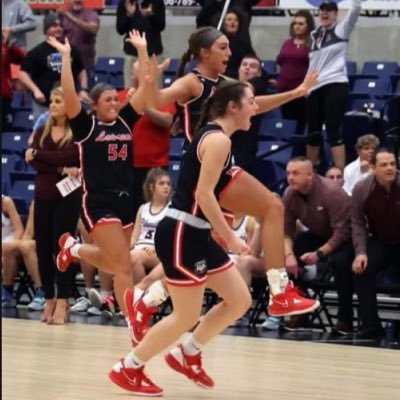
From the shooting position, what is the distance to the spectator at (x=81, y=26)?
14.7 m

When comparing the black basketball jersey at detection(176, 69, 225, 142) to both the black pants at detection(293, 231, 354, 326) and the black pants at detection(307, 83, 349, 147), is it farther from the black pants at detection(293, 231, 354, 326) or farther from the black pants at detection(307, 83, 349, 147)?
the black pants at detection(307, 83, 349, 147)

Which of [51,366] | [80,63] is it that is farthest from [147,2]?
[51,366]

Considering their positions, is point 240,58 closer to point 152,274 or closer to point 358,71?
point 358,71

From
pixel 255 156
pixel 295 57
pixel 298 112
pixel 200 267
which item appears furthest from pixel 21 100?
pixel 200 267

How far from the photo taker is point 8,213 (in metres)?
11.9

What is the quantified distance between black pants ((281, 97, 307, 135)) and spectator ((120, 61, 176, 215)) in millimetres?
1855

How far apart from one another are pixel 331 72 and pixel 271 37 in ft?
10.5

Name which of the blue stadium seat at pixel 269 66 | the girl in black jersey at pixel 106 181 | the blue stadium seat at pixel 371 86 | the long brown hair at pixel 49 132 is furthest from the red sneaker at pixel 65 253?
the blue stadium seat at pixel 269 66

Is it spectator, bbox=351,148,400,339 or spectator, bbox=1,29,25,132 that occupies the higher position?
spectator, bbox=1,29,25,132

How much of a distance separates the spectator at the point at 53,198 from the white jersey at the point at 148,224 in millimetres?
820

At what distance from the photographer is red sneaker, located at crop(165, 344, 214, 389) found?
6695 millimetres

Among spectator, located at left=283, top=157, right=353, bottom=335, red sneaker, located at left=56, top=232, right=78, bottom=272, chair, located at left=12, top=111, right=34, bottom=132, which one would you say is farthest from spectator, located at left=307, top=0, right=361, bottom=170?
chair, located at left=12, top=111, right=34, bottom=132

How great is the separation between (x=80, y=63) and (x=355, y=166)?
3753 mm

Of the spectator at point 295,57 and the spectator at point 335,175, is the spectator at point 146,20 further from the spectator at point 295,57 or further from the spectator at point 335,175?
the spectator at point 335,175
